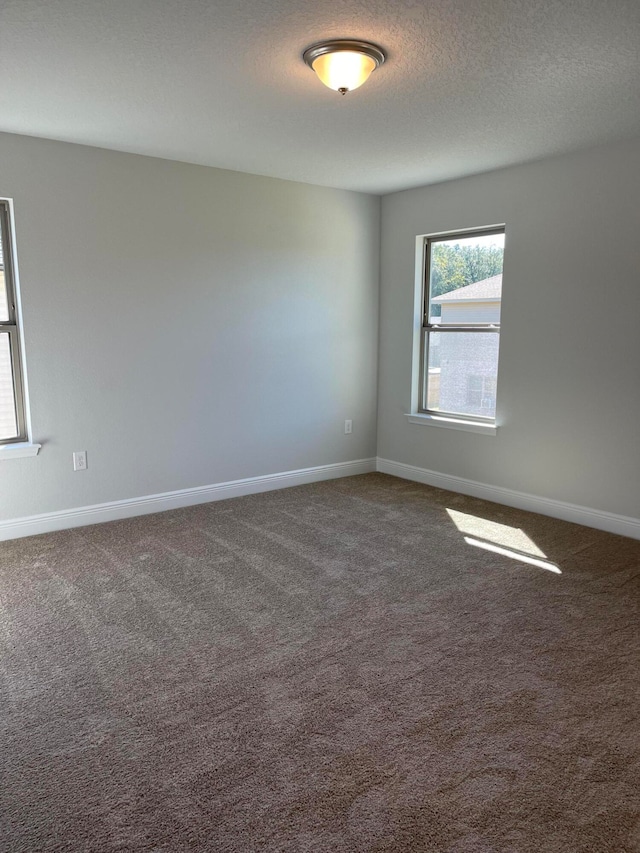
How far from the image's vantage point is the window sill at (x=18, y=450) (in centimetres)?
364

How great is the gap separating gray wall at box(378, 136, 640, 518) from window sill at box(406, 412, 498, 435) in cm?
6

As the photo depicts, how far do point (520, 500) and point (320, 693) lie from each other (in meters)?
2.65

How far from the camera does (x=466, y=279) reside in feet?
15.3

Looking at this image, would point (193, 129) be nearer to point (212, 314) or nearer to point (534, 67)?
point (212, 314)

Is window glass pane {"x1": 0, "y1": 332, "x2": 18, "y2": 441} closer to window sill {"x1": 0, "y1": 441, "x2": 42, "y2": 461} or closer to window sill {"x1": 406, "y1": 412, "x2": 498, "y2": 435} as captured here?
window sill {"x1": 0, "y1": 441, "x2": 42, "y2": 461}

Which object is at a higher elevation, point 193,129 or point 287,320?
point 193,129

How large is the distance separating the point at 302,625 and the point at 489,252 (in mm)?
3123

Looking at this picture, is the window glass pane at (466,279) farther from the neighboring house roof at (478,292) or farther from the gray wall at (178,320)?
the gray wall at (178,320)

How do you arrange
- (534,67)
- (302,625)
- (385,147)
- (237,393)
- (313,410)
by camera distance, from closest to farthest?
(534,67) < (302,625) < (385,147) < (237,393) < (313,410)

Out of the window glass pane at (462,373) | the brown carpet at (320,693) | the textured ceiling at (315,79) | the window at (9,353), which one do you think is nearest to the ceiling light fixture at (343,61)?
the textured ceiling at (315,79)

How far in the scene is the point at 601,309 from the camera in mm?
3734

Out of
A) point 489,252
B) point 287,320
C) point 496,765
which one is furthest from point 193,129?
point 496,765

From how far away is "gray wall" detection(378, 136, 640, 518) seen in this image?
363 centimetres

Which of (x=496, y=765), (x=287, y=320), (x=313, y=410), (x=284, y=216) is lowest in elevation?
(x=496, y=765)
